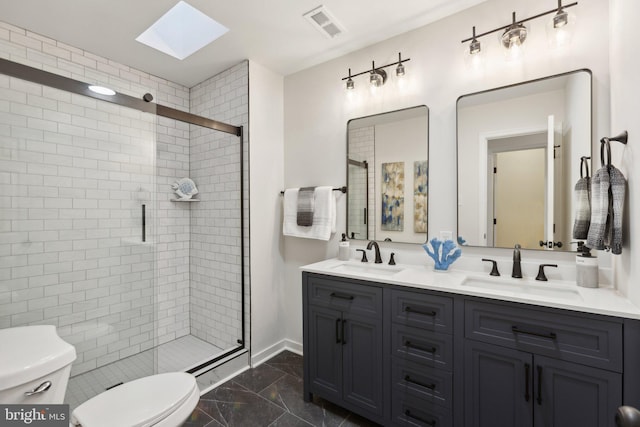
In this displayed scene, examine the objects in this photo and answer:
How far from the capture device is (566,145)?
5.43 feet

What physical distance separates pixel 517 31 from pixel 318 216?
179cm

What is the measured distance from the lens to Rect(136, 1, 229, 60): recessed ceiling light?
227 cm

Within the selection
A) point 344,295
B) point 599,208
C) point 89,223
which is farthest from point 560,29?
point 89,223

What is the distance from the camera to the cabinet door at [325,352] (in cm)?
195

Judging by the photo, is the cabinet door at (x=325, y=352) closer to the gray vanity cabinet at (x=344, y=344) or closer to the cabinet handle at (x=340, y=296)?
the gray vanity cabinet at (x=344, y=344)

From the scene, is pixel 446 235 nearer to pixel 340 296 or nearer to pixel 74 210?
pixel 340 296

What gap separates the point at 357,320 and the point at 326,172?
1.33m

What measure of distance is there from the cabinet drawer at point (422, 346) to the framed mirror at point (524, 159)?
0.70 m

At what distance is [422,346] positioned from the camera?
5.34 ft

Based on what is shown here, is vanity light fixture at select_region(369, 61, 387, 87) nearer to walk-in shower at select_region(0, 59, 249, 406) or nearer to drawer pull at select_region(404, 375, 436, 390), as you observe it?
walk-in shower at select_region(0, 59, 249, 406)

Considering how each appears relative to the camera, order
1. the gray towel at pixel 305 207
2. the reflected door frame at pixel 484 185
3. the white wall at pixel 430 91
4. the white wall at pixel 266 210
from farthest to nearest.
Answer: the white wall at pixel 266 210 → the gray towel at pixel 305 207 → the reflected door frame at pixel 484 185 → the white wall at pixel 430 91

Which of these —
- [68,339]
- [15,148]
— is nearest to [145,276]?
[68,339]

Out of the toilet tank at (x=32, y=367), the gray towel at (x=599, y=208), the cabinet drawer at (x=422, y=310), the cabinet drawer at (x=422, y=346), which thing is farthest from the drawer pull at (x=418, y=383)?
the toilet tank at (x=32, y=367)

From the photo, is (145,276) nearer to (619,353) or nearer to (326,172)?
(326,172)
